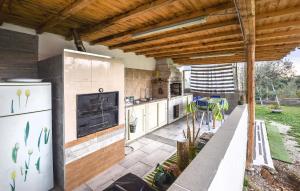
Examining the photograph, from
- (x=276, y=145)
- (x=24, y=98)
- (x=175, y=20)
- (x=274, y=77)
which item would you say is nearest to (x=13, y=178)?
(x=24, y=98)

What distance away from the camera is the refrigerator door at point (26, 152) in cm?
183

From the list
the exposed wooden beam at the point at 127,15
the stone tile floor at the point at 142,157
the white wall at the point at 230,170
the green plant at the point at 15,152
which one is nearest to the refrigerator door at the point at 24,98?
the green plant at the point at 15,152

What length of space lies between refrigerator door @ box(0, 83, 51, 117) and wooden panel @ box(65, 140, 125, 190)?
97 centimetres

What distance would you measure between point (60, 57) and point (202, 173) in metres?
2.31

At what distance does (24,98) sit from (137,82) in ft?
10.9

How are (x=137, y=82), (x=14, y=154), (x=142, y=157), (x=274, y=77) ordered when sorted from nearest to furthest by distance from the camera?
(x=14, y=154)
(x=142, y=157)
(x=137, y=82)
(x=274, y=77)

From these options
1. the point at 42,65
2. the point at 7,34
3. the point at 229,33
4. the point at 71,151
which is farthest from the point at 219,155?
the point at 7,34

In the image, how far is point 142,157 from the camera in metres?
3.25

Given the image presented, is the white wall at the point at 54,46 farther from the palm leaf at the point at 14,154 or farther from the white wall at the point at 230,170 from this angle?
the white wall at the point at 230,170

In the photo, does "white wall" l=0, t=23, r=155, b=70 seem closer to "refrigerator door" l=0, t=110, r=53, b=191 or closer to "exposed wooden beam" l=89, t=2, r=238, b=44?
"exposed wooden beam" l=89, t=2, r=238, b=44

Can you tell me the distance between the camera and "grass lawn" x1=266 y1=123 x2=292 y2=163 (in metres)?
3.34

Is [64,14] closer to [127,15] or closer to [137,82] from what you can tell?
[127,15]

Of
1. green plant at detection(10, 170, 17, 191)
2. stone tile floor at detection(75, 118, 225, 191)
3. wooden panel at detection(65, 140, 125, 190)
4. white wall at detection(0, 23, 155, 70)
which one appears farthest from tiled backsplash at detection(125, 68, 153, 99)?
green plant at detection(10, 170, 17, 191)

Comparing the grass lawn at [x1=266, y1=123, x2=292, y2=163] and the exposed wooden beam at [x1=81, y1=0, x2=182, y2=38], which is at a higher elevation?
the exposed wooden beam at [x1=81, y1=0, x2=182, y2=38]
